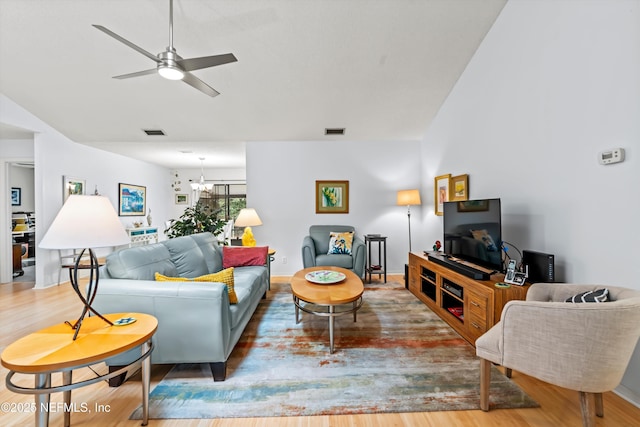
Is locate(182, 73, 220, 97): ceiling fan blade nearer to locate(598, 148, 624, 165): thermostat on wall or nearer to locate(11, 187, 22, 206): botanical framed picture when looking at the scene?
locate(598, 148, 624, 165): thermostat on wall

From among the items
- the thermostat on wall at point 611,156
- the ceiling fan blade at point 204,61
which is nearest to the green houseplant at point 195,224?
the ceiling fan blade at point 204,61

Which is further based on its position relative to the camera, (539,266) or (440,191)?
(440,191)

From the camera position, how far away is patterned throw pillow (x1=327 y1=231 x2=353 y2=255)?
417 centimetres

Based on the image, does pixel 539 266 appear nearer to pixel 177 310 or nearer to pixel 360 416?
pixel 360 416

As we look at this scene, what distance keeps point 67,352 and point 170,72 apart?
1.88 m

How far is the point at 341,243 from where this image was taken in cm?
421

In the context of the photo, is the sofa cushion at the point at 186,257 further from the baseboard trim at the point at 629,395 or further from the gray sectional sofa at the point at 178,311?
the baseboard trim at the point at 629,395

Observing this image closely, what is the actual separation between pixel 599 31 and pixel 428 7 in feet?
4.63

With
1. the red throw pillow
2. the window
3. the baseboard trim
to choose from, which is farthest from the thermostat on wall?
the window

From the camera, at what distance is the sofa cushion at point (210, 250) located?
3124mm

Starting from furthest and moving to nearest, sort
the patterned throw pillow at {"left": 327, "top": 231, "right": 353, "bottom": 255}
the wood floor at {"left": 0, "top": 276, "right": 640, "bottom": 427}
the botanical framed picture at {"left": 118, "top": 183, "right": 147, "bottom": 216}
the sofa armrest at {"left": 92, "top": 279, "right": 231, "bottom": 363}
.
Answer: the botanical framed picture at {"left": 118, "top": 183, "right": 147, "bottom": 216}
the patterned throw pillow at {"left": 327, "top": 231, "right": 353, "bottom": 255}
the sofa armrest at {"left": 92, "top": 279, "right": 231, "bottom": 363}
the wood floor at {"left": 0, "top": 276, "right": 640, "bottom": 427}

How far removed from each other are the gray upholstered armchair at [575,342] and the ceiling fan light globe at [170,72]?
2715 mm

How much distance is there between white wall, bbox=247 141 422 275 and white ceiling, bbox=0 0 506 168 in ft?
0.92

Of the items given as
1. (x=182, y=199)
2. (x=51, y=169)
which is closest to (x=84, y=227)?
(x=51, y=169)
